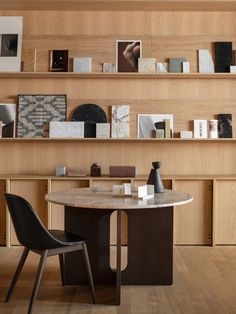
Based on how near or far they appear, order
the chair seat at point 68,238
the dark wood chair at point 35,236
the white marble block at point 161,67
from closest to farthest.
Answer: 1. the dark wood chair at point 35,236
2. the chair seat at point 68,238
3. the white marble block at point 161,67

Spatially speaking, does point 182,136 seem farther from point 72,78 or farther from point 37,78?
point 37,78

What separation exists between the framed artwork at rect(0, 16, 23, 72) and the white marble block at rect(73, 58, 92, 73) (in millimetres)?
645

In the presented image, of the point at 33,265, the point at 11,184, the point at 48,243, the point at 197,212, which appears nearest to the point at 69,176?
the point at 11,184

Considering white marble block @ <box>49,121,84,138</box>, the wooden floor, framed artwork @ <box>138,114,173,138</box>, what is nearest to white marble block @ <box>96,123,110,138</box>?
white marble block @ <box>49,121,84,138</box>

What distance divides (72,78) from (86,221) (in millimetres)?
2321

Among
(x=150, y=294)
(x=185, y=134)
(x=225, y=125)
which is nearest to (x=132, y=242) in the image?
(x=150, y=294)

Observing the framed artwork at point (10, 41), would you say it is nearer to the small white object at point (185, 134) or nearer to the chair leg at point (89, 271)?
the small white object at point (185, 134)

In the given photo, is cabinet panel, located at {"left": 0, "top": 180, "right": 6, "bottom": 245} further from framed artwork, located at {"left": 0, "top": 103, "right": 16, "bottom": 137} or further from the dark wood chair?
the dark wood chair

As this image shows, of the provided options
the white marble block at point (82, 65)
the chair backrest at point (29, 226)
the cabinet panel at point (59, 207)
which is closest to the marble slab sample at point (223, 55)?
the white marble block at point (82, 65)

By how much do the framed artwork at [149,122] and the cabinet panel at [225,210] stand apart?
0.92 m

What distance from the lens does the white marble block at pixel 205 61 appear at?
16.9ft

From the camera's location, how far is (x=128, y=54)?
5191mm

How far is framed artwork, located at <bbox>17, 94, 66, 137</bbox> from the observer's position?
16.9ft

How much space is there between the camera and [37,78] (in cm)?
524
